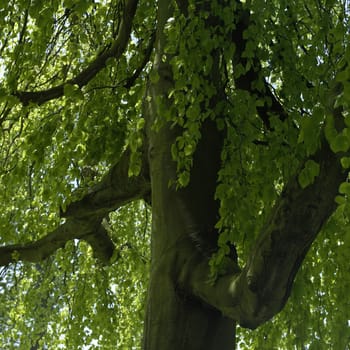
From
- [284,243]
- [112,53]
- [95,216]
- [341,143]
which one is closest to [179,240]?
[284,243]

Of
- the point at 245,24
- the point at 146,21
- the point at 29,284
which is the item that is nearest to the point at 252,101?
the point at 245,24

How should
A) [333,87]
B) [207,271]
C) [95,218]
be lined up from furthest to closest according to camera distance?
[95,218]
[207,271]
[333,87]

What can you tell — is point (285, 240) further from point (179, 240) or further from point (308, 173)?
point (179, 240)

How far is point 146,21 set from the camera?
15.9 feet

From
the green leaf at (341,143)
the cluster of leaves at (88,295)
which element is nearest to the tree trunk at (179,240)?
the green leaf at (341,143)

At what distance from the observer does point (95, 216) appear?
4359mm

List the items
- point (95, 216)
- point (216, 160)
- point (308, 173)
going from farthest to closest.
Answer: point (95, 216)
point (216, 160)
point (308, 173)

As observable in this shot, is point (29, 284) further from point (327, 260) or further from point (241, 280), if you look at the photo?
point (241, 280)

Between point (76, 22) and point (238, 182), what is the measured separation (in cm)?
244

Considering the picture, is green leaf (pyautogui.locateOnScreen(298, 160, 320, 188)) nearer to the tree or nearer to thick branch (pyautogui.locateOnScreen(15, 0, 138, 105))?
the tree

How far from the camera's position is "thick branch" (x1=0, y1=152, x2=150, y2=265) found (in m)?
3.82

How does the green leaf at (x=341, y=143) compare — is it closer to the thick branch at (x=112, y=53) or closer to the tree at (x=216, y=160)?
the tree at (x=216, y=160)

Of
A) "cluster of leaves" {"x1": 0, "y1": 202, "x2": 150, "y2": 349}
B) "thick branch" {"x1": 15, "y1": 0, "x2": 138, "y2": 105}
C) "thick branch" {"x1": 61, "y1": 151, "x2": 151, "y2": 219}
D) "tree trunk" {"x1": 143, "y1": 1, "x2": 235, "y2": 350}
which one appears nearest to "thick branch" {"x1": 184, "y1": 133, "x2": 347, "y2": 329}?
"tree trunk" {"x1": 143, "y1": 1, "x2": 235, "y2": 350}

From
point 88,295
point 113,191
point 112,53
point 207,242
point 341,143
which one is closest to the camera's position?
point 341,143
